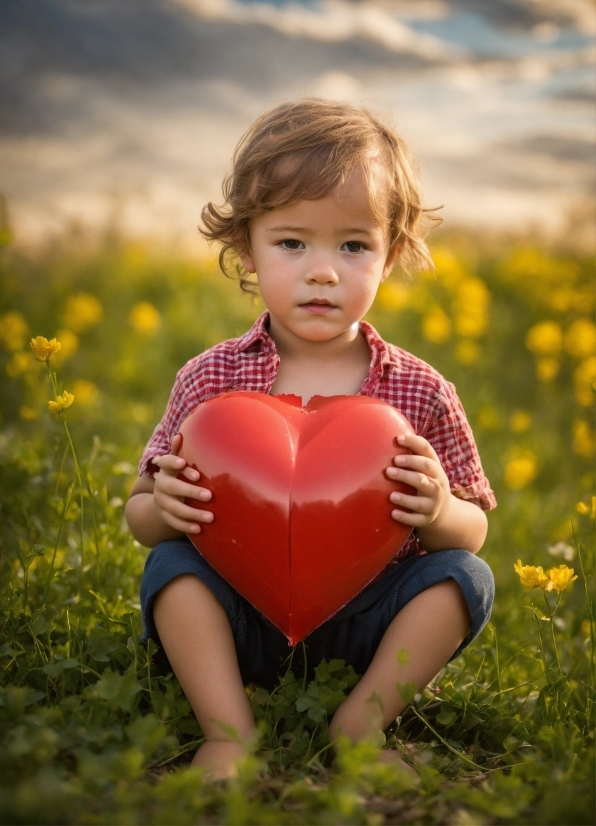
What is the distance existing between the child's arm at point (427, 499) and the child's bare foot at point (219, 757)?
1.85ft

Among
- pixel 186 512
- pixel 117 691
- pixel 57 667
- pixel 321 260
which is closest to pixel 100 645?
pixel 57 667

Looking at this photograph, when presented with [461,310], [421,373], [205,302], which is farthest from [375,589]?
[205,302]

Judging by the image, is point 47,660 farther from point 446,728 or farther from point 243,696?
point 446,728

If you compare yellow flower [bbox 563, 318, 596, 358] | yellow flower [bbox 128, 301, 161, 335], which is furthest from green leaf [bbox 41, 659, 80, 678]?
yellow flower [bbox 563, 318, 596, 358]

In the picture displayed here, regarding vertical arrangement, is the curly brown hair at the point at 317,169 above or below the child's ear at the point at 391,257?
above

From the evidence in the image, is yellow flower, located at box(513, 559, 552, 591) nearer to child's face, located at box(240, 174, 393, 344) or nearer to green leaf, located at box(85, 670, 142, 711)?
child's face, located at box(240, 174, 393, 344)

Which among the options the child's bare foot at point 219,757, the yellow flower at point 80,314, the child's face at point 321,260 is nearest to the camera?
the child's bare foot at point 219,757

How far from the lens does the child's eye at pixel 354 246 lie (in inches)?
83.4

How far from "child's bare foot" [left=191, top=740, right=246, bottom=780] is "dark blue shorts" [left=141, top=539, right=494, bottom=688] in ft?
0.94

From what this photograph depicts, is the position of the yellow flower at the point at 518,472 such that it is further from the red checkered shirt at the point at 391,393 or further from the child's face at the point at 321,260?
the child's face at the point at 321,260

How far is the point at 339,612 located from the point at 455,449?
50 centimetres

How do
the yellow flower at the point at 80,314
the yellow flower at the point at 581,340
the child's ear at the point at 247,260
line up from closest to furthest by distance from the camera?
the child's ear at the point at 247,260, the yellow flower at the point at 581,340, the yellow flower at the point at 80,314

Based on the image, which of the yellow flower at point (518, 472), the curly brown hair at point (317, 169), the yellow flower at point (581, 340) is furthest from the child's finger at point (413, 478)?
the yellow flower at point (581, 340)

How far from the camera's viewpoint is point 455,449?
2.22 meters
